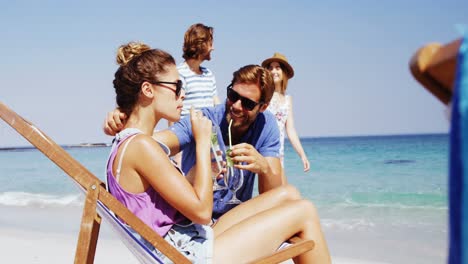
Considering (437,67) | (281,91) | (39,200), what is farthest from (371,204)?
(437,67)

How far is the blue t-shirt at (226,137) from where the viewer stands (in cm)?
290

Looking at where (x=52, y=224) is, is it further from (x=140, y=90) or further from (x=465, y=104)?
(x=465, y=104)

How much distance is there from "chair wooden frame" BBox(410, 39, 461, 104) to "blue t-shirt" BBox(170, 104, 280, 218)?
2.00 meters

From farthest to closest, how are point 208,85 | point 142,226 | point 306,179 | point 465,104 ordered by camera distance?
point 306,179 → point 208,85 → point 142,226 → point 465,104

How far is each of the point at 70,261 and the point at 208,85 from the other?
193 centimetres

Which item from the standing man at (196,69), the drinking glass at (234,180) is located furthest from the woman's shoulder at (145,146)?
the standing man at (196,69)

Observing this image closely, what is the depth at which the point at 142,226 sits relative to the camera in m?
1.99

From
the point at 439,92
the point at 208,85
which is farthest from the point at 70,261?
the point at 439,92

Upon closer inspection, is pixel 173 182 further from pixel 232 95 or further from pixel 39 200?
pixel 39 200

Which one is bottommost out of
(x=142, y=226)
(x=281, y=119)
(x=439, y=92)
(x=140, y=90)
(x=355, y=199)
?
(x=355, y=199)

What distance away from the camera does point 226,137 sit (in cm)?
299

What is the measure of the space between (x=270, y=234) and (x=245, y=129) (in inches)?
30.0

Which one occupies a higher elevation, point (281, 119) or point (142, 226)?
point (142, 226)

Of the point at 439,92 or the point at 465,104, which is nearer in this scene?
the point at 465,104
